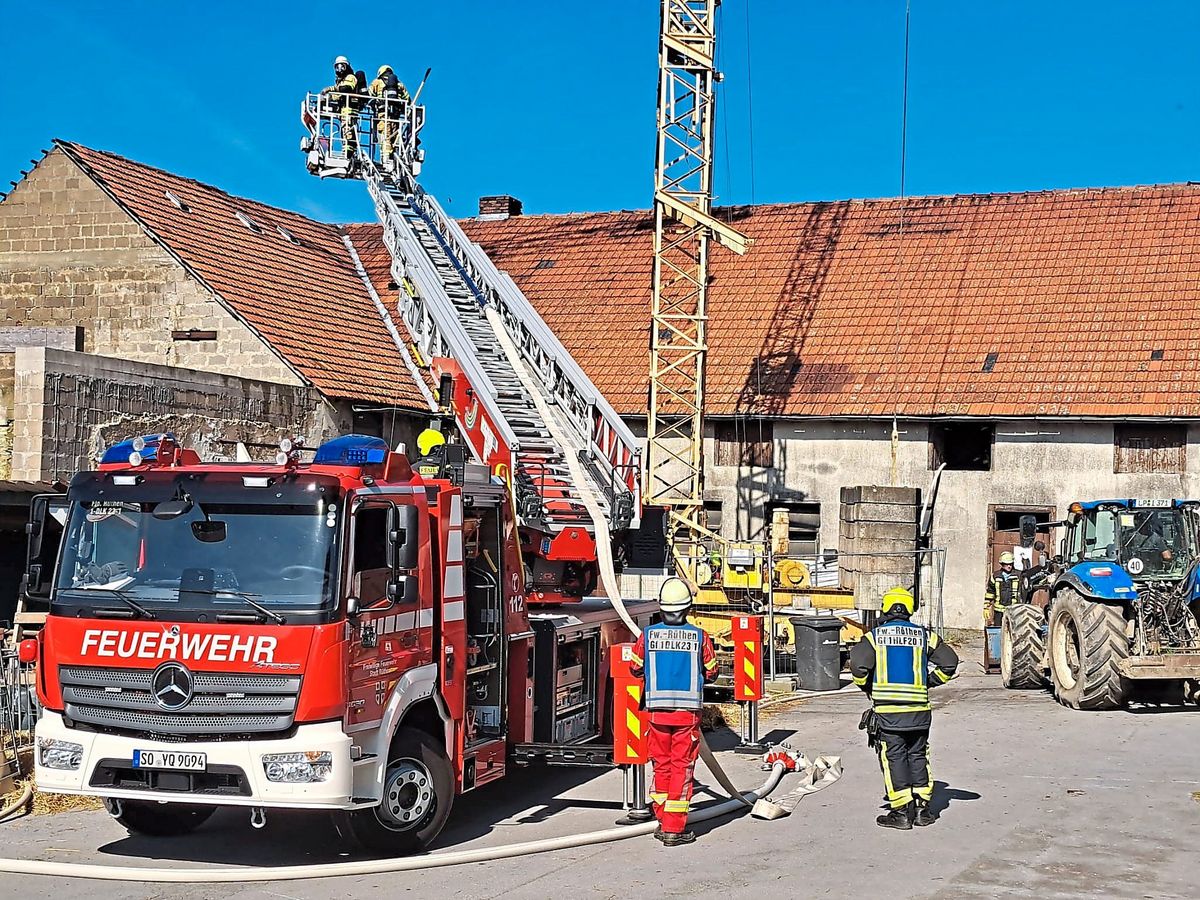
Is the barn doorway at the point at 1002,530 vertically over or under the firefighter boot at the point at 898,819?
over

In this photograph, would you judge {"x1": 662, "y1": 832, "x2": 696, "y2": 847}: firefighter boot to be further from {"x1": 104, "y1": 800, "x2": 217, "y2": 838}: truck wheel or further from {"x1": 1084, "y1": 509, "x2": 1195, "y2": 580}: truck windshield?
{"x1": 1084, "y1": 509, "x2": 1195, "y2": 580}: truck windshield

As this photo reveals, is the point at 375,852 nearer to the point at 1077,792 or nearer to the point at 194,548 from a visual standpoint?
the point at 194,548

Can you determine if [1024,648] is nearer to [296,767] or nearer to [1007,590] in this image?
[1007,590]

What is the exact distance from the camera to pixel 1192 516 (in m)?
14.9

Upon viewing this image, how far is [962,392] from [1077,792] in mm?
14076

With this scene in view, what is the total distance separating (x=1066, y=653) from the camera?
15.2 meters

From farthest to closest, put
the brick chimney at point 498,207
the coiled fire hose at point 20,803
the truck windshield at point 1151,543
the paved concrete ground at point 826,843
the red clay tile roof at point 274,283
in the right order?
the brick chimney at point 498,207 < the red clay tile roof at point 274,283 < the truck windshield at point 1151,543 < the coiled fire hose at point 20,803 < the paved concrete ground at point 826,843

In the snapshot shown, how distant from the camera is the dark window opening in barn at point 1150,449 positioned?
22.5 metres

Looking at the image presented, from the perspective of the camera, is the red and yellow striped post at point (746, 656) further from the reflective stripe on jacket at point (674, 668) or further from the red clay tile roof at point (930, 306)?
the red clay tile roof at point (930, 306)

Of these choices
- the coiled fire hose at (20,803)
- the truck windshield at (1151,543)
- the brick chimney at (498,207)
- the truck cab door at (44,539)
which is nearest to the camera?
the truck cab door at (44,539)

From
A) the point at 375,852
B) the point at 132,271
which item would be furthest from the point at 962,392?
the point at 375,852

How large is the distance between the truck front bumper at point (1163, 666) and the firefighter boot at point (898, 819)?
17.8 feet

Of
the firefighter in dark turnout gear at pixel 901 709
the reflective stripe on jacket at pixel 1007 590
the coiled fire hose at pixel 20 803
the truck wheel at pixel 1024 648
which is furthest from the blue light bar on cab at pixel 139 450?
the reflective stripe on jacket at pixel 1007 590

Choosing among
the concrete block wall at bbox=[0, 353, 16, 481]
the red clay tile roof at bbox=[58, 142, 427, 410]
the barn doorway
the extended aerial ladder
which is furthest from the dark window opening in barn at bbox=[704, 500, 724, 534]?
the concrete block wall at bbox=[0, 353, 16, 481]
